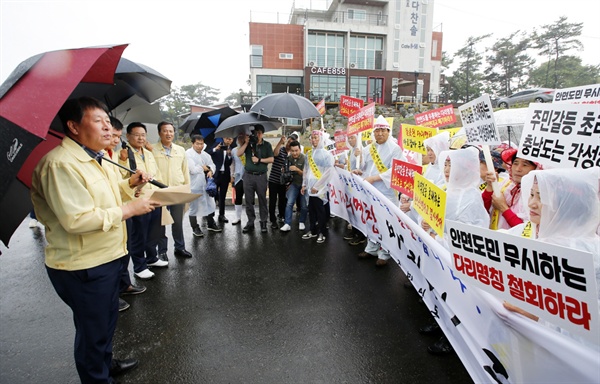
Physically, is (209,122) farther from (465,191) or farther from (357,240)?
(465,191)

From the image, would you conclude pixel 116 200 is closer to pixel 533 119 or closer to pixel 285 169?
pixel 533 119

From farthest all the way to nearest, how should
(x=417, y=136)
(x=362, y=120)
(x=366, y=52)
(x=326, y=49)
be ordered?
(x=366, y=52), (x=326, y=49), (x=362, y=120), (x=417, y=136)

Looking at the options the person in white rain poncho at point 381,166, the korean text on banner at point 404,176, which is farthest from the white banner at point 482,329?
the person in white rain poncho at point 381,166

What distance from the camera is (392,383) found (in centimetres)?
238

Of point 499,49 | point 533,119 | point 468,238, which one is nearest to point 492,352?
point 468,238

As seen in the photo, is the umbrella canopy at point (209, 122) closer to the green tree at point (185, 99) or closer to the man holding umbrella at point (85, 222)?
the man holding umbrella at point (85, 222)

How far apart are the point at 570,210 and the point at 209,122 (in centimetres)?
615

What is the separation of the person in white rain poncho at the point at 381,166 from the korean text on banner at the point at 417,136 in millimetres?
278

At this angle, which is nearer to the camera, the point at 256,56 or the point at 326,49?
the point at 256,56

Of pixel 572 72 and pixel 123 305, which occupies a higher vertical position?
pixel 572 72

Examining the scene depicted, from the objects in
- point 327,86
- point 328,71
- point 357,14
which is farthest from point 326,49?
point 357,14

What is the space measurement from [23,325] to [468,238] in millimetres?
4147

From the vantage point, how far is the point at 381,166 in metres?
4.45

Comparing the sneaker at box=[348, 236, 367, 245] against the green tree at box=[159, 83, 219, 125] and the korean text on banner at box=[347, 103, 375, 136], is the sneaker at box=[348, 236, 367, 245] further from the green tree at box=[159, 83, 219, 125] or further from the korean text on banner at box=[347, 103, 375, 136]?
the green tree at box=[159, 83, 219, 125]
